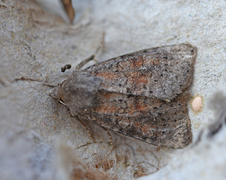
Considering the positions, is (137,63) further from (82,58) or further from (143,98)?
(82,58)

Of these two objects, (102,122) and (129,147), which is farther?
(129,147)

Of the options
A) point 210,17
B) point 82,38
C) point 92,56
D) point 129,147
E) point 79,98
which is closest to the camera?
point 79,98

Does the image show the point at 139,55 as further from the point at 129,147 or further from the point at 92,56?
the point at 129,147

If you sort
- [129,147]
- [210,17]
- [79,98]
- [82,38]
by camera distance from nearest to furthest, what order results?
[79,98], [210,17], [129,147], [82,38]

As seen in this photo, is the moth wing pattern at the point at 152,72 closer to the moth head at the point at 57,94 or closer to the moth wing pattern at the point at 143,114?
the moth wing pattern at the point at 143,114

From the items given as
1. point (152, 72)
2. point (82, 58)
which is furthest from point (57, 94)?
point (152, 72)

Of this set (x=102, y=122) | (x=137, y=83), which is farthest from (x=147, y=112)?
(x=102, y=122)

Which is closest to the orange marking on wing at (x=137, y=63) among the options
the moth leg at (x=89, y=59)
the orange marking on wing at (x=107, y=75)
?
the orange marking on wing at (x=107, y=75)

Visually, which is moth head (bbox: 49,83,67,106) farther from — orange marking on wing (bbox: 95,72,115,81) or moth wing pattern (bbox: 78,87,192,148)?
orange marking on wing (bbox: 95,72,115,81)

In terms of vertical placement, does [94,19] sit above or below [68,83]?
above
